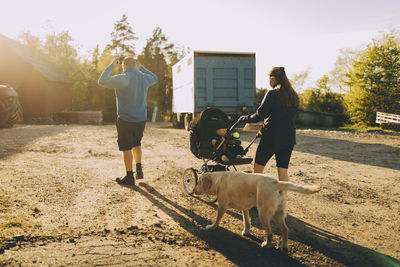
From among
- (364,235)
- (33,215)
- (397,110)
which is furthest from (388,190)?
(397,110)

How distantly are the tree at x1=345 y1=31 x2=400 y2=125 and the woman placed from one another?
2068 centimetres

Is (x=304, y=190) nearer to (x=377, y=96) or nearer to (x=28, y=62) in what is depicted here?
(x=377, y=96)

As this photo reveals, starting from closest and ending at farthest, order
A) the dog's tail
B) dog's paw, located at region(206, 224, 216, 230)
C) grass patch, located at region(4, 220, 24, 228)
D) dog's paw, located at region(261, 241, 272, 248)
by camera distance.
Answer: the dog's tail < dog's paw, located at region(261, 241, 272, 248) < grass patch, located at region(4, 220, 24, 228) < dog's paw, located at region(206, 224, 216, 230)

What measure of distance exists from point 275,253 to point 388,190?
3.78 m

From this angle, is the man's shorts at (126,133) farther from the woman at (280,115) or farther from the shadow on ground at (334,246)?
the shadow on ground at (334,246)

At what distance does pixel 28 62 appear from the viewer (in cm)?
3023

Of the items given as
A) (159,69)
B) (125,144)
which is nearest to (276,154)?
(125,144)

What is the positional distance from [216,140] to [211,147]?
0.47 ft

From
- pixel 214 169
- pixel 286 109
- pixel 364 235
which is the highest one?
pixel 286 109

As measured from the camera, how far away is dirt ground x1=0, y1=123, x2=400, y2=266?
3184 millimetres

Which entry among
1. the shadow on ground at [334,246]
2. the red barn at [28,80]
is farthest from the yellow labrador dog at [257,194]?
the red barn at [28,80]

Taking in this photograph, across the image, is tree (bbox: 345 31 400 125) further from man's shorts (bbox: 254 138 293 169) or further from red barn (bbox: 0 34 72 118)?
red barn (bbox: 0 34 72 118)

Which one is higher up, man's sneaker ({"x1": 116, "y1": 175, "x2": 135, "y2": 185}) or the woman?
the woman

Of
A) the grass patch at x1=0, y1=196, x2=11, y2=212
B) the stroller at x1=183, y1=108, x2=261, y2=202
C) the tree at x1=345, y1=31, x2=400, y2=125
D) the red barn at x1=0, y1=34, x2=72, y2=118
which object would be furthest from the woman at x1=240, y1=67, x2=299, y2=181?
the red barn at x1=0, y1=34, x2=72, y2=118
